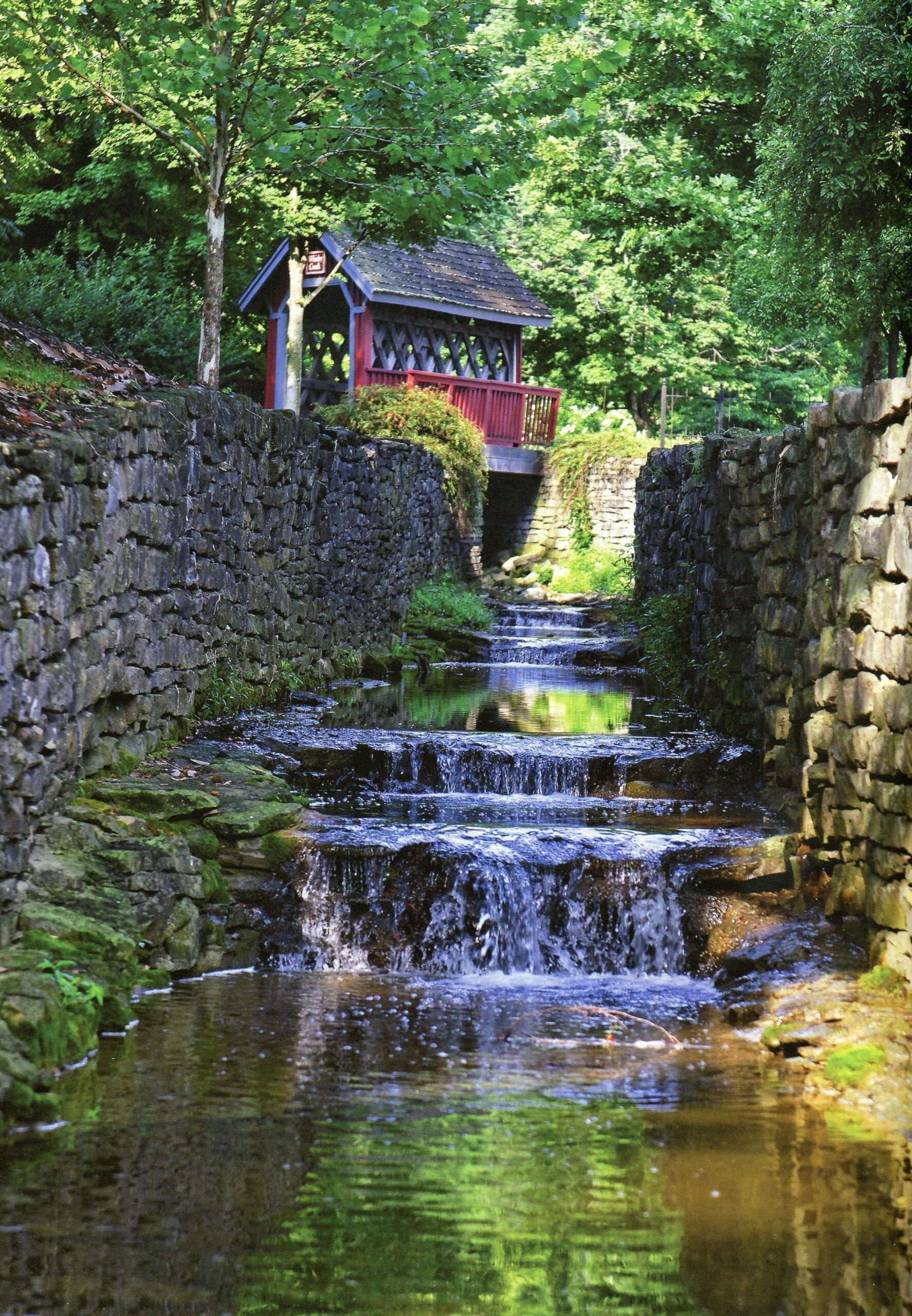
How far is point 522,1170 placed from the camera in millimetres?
4395

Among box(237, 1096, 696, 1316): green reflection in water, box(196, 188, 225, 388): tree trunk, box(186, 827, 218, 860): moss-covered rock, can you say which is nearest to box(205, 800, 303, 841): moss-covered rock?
box(186, 827, 218, 860): moss-covered rock

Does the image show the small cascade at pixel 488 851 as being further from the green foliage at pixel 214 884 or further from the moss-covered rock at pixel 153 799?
the moss-covered rock at pixel 153 799

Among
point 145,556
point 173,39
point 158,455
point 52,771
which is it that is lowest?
point 52,771

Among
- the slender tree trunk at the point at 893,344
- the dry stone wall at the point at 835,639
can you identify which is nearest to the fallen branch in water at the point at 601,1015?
the dry stone wall at the point at 835,639

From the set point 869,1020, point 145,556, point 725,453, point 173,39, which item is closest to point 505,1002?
point 869,1020

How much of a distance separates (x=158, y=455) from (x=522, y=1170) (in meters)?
5.96

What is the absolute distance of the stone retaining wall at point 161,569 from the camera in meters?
6.35

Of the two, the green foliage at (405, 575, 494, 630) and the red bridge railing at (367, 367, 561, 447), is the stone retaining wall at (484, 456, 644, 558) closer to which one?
the red bridge railing at (367, 367, 561, 447)

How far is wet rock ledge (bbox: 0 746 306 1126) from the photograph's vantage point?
5211 millimetres

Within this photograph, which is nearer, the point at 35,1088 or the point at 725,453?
the point at 35,1088

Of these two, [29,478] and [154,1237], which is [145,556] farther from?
[154,1237]

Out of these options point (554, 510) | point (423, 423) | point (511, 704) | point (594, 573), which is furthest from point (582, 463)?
point (511, 704)

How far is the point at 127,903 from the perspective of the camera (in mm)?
6621

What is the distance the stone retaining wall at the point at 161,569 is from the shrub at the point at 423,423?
392cm
